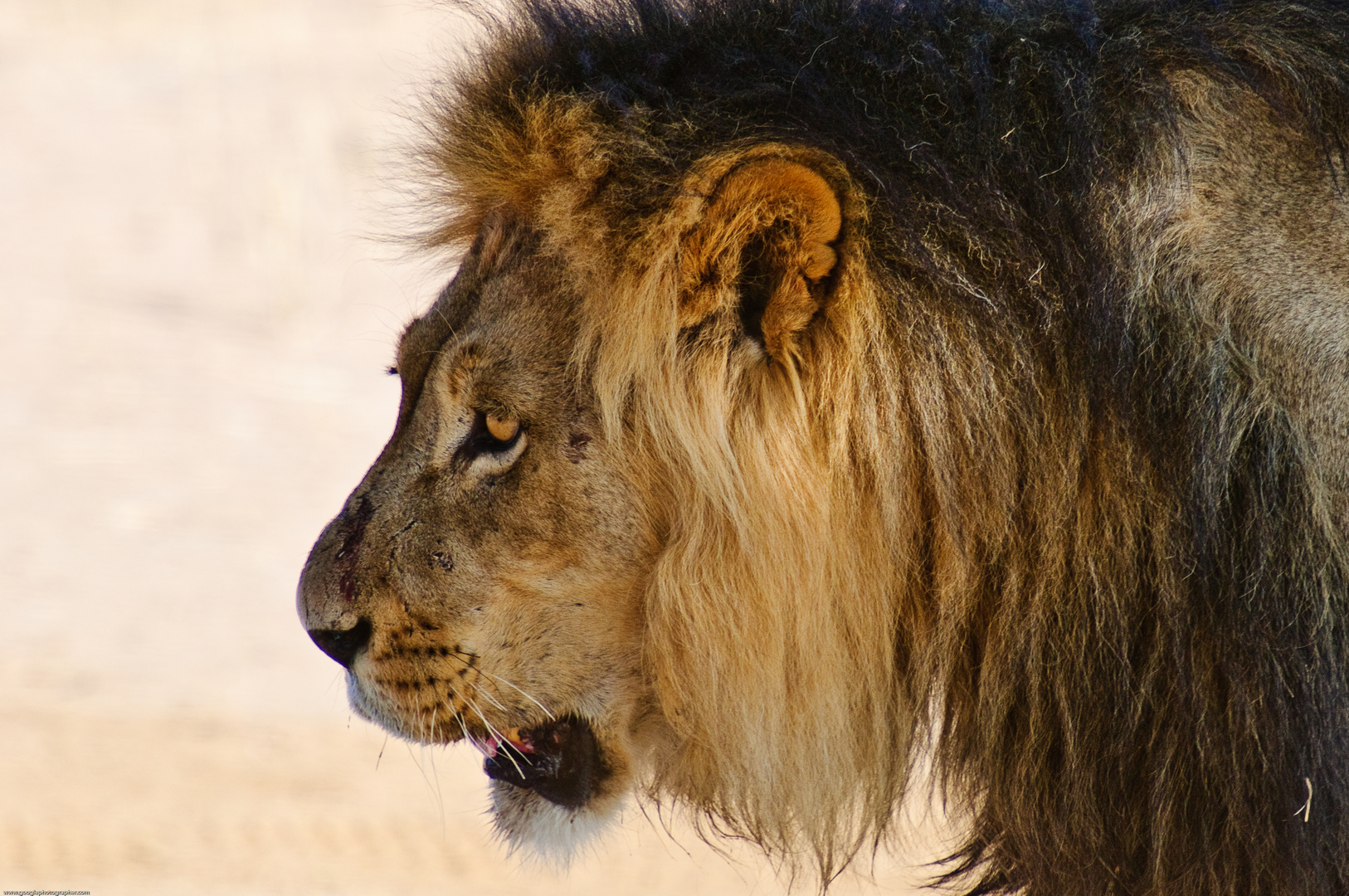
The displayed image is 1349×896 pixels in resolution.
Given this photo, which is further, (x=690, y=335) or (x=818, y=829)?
(x=818, y=829)

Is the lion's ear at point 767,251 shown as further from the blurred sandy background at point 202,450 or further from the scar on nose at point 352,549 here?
the blurred sandy background at point 202,450

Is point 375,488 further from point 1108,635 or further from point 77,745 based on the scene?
point 77,745

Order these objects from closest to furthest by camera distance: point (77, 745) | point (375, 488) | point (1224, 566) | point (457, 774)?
point (1224, 566), point (375, 488), point (77, 745), point (457, 774)

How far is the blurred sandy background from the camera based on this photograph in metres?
4.38

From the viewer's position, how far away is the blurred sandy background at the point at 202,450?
4.38m

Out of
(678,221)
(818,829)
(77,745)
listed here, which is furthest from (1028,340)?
(77,745)

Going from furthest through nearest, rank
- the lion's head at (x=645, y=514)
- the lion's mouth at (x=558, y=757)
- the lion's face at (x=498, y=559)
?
the lion's mouth at (x=558, y=757) → the lion's face at (x=498, y=559) → the lion's head at (x=645, y=514)

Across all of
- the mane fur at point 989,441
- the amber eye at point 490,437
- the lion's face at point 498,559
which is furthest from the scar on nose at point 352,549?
the mane fur at point 989,441

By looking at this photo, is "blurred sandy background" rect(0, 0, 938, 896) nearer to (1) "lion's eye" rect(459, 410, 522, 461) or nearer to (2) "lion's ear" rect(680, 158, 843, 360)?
(1) "lion's eye" rect(459, 410, 522, 461)

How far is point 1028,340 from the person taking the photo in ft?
6.44

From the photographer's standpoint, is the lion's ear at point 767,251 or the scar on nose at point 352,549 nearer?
the lion's ear at point 767,251

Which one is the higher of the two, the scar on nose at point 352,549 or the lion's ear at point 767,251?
the lion's ear at point 767,251

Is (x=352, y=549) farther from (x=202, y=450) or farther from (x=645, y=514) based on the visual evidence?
(x=202, y=450)

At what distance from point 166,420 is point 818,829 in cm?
566
